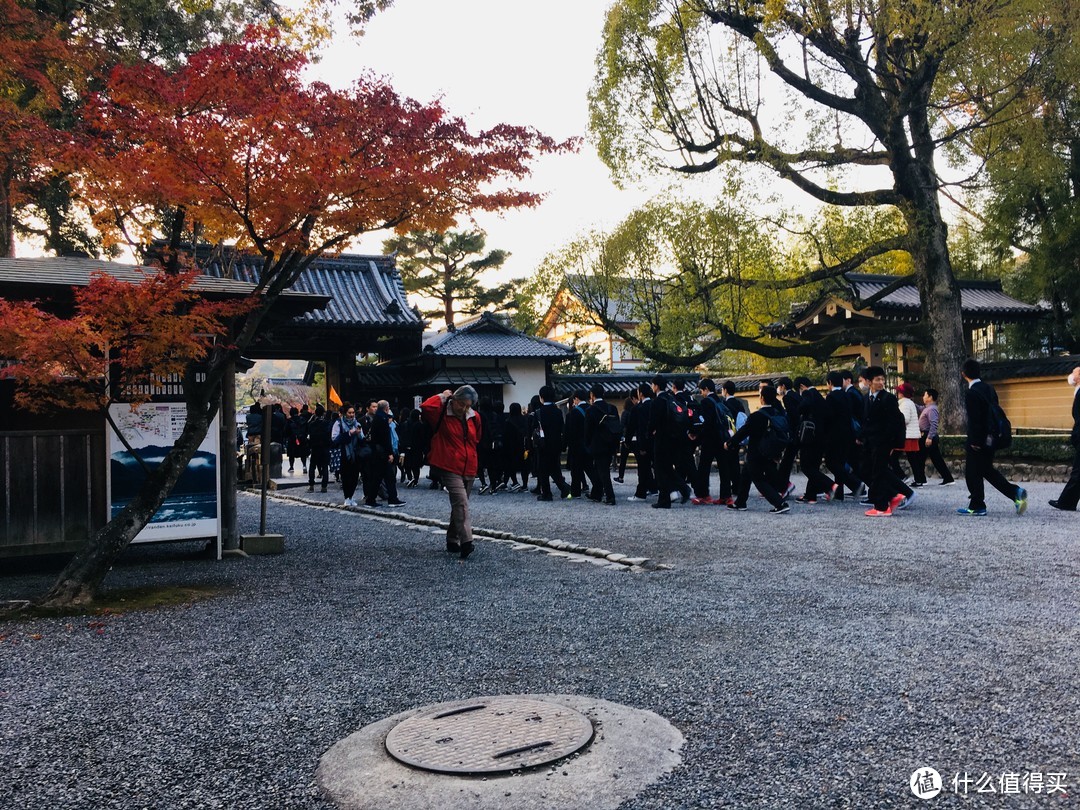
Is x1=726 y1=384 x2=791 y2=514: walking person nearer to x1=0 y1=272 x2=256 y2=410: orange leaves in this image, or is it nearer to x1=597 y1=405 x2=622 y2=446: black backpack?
x1=597 y1=405 x2=622 y2=446: black backpack

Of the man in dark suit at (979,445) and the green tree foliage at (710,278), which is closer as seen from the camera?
the man in dark suit at (979,445)

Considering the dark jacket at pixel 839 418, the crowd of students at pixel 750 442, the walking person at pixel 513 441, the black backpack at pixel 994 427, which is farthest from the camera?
the walking person at pixel 513 441

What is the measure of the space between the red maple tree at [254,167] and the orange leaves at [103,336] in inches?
15.9

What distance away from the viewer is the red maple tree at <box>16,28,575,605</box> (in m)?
6.40

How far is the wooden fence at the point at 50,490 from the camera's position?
299 inches

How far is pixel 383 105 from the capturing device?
6.95 meters

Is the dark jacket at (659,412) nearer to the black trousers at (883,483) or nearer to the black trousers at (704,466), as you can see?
the black trousers at (704,466)

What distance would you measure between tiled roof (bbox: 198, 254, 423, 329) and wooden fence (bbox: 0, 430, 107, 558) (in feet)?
44.2

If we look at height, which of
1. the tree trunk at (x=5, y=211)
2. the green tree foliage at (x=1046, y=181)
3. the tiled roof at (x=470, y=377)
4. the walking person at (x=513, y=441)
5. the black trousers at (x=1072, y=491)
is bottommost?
the black trousers at (x=1072, y=491)

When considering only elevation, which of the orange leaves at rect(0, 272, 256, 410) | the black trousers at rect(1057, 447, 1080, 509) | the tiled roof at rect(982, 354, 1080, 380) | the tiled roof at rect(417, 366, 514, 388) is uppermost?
the tiled roof at rect(417, 366, 514, 388)

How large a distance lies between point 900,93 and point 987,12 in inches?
80.3

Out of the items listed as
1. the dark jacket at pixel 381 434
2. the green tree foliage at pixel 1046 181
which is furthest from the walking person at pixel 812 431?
the green tree foliage at pixel 1046 181

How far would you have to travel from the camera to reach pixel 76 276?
7.62 meters

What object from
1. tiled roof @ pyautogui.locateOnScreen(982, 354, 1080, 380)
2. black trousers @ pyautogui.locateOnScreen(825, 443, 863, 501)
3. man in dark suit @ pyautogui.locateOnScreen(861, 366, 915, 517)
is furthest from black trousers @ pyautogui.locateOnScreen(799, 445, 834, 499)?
tiled roof @ pyautogui.locateOnScreen(982, 354, 1080, 380)
